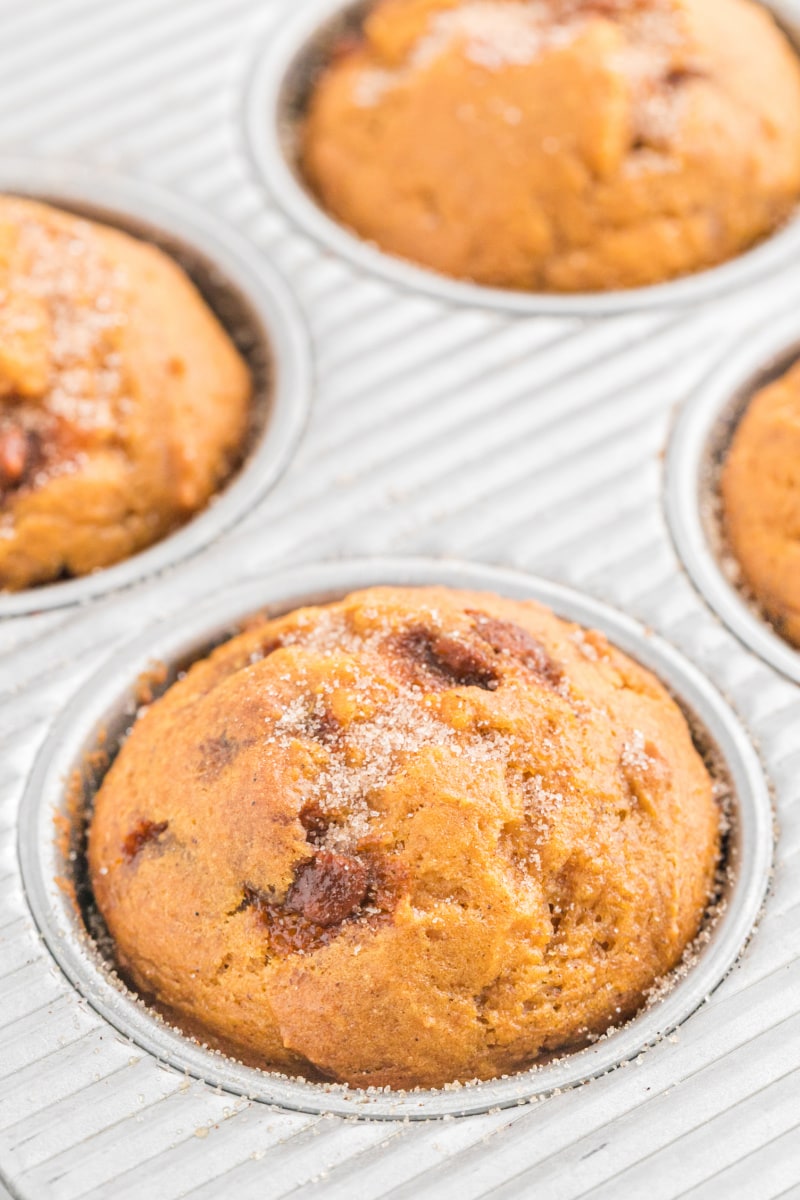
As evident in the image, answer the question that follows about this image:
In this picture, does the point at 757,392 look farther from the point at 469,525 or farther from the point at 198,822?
the point at 198,822

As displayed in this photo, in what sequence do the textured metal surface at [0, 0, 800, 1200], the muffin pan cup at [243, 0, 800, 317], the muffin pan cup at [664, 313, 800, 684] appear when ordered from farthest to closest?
the muffin pan cup at [243, 0, 800, 317]
the muffin pan cup at [664, 313, 800, 684]
the textured metal surface at [0, 0, 800, 1200]

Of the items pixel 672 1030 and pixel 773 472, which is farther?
pixel 773 472

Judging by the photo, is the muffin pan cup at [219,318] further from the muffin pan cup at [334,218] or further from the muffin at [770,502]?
the muffin at [770,502]

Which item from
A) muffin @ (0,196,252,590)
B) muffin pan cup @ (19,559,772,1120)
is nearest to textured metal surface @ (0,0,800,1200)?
muffin pan cup @ (19,559,772,1120)

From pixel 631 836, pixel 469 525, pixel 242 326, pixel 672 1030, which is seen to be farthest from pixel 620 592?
pixel 242 326

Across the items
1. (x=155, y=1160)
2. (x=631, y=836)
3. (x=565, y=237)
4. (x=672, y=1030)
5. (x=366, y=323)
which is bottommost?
(x=155, y=1160)

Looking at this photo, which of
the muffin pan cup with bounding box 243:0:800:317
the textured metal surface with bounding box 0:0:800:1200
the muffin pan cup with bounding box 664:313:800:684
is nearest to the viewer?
the textured metal surface with bounding box 0:0:800:1200

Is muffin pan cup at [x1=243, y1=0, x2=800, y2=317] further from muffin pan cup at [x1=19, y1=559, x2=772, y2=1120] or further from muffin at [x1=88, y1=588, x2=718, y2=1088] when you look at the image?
muffin at [x1=88, y1=588, x2=718, y2=1088]

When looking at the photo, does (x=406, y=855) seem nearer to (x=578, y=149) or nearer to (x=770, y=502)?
(x=770, y=502)
